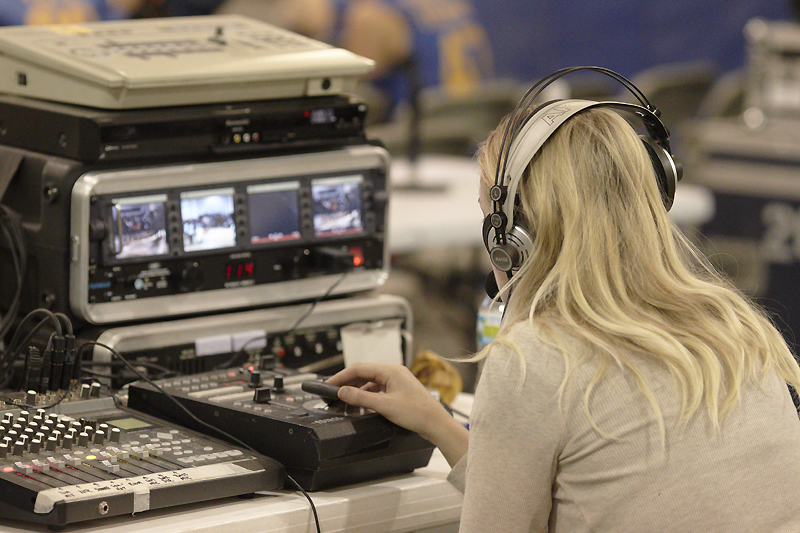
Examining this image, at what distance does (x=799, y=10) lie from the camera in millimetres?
5070

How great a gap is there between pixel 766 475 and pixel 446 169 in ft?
11.2

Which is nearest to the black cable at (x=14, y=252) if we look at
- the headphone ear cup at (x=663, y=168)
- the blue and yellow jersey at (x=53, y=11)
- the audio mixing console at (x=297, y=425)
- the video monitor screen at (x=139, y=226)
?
the video monitor screen at (x=139, y=226)

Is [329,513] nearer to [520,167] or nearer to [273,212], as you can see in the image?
[520,167]

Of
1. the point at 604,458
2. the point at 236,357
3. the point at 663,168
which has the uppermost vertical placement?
the point at 663,168

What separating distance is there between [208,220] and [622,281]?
0.78 metres

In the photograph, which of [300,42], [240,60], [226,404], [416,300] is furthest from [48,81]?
[416,300]

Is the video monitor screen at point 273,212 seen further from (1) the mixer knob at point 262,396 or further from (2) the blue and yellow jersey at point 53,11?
(2) the blue and yellow jersey at point 53,11

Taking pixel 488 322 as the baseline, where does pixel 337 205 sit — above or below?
above

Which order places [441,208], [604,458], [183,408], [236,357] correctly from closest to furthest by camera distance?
[604,458] → [183,408] → [236,357] → [441,208]

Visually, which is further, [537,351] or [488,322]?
[488,322]

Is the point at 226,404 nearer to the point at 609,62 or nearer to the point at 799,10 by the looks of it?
the point at 799,10

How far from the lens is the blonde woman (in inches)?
42.3

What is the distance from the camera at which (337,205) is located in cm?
182

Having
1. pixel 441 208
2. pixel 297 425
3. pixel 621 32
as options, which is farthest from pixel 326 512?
pixel 621 32
